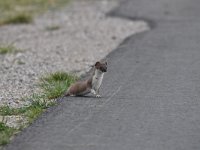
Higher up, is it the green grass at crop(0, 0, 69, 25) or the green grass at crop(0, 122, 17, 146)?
the green grass at crop(0, 0, 69, 25)

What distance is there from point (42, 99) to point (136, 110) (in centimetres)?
156

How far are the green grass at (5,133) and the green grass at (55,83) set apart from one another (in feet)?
6.35

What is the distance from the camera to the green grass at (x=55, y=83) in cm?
1160

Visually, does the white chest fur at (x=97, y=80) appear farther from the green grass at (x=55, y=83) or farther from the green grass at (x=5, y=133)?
the green grass at (x=5, y=133)

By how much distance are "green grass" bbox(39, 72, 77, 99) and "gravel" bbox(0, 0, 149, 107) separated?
19 centimetres

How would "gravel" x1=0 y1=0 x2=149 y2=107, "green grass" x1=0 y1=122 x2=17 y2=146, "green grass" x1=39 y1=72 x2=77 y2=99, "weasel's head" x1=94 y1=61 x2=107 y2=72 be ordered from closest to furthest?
1. "green grass" x1=0 y1=122 x2=17 y2=146
2. "weasel's head" x1=94 y1=61 x2=107 y2=72
3. "green grass" x1=39 y1=72 x2=77 y2=99
4. "gravel" x1=0 y1=0 x2=149 y2=107

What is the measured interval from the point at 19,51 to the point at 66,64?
208cm

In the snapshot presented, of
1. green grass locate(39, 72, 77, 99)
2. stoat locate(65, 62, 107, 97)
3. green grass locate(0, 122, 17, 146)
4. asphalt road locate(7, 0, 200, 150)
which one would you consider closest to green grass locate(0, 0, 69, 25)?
Result: asphalt road locate(7, 0, 200, 150)

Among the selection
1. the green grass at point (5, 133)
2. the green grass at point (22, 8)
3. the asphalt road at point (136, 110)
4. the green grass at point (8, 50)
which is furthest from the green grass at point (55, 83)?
the green grass at point (22, 8)

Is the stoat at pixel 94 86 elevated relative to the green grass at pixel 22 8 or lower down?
lower down

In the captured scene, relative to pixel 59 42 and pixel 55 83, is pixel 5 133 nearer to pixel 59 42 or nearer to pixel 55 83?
pixel 55 83

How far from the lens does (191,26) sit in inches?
745

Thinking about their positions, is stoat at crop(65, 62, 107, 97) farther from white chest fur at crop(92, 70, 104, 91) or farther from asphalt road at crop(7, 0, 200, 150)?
asphalt road at crop(7, 0, 200, 150)

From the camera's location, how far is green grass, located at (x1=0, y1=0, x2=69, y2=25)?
21.6 meters
